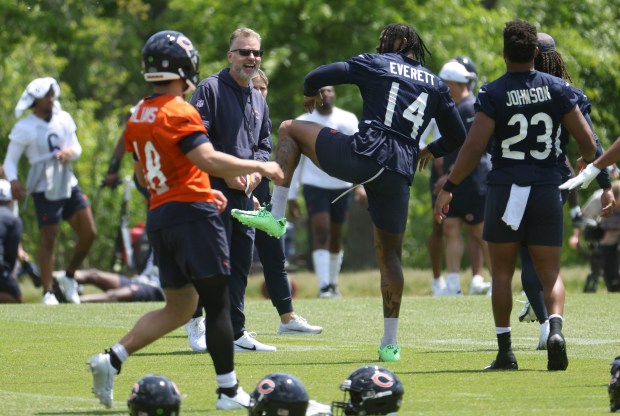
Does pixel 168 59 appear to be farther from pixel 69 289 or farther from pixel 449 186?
pixel 69 289

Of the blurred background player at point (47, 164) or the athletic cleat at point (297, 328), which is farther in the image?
the blurred background player at point (47, 164)

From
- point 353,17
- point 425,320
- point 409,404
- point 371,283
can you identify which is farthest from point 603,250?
point 409,404

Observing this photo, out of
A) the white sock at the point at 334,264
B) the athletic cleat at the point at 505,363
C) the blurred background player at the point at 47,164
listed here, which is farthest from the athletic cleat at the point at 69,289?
the athletic cleat at the point at 505,363

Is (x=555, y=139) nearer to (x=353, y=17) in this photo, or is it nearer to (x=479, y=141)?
(x=479, y=141)

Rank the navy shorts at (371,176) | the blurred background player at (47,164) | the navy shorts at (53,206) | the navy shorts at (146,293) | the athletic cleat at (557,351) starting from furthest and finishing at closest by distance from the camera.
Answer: the navy shorts at (146,293)
the navy shorts at (53,206)
the blurred background player at (47,164)
the navy shorts at (371,176)
the athletic cleat at (557,351)

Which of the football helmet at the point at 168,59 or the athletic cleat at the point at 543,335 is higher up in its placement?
the football helmet at the point at 168,59

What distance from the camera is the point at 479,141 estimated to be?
30.9ft

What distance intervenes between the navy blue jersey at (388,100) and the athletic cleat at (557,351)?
1592 millimetres

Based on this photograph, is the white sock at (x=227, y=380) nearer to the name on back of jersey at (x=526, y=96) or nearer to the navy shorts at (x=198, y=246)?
the navy shorts at (x=198, y=246)

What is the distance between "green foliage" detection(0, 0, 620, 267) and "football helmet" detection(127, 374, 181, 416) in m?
20.4

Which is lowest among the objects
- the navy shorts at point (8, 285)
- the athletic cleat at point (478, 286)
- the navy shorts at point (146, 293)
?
the navy shorts at point (146, 293)

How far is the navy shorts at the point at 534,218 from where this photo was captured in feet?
31.0

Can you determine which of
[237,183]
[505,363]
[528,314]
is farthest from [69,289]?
[505,363]

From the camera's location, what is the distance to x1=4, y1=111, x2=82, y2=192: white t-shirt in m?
16.6
